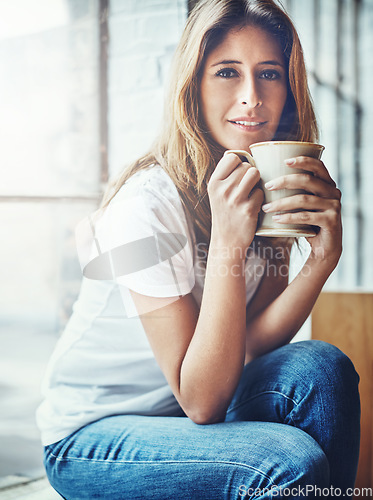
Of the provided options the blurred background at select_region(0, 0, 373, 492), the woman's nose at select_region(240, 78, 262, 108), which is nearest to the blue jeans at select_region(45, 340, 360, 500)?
the blurred background at select_region(0, 0, 373, 492)

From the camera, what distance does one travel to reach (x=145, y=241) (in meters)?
0.61

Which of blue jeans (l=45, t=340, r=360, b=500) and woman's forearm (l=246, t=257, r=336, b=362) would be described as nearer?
blue jeans (l=45, t=340, r=360, b=500)

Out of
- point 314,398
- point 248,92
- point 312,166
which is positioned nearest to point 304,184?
point 312,166

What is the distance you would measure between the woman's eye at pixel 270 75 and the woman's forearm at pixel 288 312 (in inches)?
9.9

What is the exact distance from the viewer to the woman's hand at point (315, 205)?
59 centimetres

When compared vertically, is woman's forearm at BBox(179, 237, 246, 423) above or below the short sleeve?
below

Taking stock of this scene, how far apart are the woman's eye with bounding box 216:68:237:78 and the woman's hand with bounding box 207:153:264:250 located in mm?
112

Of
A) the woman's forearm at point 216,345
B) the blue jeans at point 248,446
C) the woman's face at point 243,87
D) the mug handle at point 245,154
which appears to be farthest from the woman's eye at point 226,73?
the blue jeans at point 248,446

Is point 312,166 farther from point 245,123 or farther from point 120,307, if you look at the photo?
point 120,307

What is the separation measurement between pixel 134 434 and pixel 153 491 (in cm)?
7

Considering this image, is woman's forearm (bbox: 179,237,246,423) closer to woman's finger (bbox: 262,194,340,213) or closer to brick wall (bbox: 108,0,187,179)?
woman's finger (bbox: 262,194,340,213)

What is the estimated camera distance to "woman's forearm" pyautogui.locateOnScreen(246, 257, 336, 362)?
657mm

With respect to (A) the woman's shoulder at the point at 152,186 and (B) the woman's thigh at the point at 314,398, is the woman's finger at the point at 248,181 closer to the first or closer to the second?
(A) the woman's shoulder at the point at 152,186

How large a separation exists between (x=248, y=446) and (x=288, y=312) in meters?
0.20
